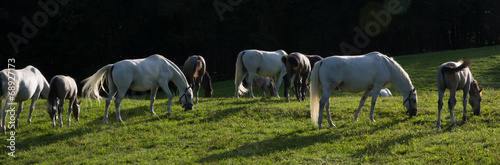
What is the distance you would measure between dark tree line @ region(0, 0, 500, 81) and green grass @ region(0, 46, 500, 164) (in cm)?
2181

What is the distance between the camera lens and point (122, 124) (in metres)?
12.6

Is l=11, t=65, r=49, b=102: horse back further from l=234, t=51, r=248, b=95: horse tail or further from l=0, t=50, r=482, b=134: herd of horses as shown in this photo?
l=234, t=51, r=248, b=95: horse tail

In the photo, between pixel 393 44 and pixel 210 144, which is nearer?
pixel 210 144

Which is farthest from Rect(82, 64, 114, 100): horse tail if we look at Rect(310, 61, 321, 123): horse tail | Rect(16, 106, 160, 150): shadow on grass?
Rect(310, 61, 321, 123): horse tail

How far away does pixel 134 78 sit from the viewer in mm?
12844

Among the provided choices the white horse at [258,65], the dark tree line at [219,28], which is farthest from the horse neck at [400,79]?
the dark tree line at [219,28]

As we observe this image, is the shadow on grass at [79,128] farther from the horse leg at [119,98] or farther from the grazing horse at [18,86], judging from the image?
the grazing horse at [18,86]

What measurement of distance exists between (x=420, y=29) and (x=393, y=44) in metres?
3.57

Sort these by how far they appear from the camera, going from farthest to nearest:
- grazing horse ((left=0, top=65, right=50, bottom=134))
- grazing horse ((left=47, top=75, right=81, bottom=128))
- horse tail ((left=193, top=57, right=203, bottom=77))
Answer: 1. horse tail ((left=193, top=57, right=203, bottom=77))
2. grazing horse ((left=47, top=75, right=81, bottom=128))
3. grazing horse ((left=0, top=65, right=50, bottom=134))

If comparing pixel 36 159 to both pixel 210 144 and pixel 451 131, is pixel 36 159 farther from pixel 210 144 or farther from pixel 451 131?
pixel 451 131

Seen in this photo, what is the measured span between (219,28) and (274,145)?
30.0 m

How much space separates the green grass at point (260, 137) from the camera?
9133 mm

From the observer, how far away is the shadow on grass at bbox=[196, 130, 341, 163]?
9.59m

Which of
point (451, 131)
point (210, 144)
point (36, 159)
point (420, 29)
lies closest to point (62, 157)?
point (36, 159)
